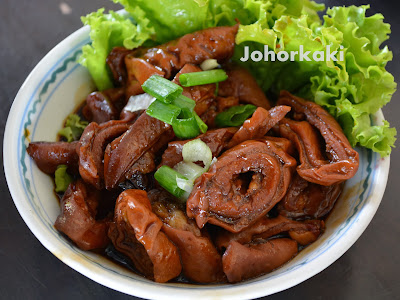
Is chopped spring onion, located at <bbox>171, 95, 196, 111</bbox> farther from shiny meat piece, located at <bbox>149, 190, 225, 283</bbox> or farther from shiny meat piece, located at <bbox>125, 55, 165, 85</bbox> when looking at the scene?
shiny meat piece, located at <bbox>149, 190, 225, 283</bbox>

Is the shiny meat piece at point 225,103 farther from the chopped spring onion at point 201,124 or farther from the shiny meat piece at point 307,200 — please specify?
the shiny meat piece at point 307,200

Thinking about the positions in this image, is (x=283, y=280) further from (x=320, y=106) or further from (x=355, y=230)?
(x=320, y=106)

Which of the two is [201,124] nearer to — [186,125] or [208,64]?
[186,125]

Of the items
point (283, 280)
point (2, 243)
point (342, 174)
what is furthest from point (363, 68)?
point (2, 243)

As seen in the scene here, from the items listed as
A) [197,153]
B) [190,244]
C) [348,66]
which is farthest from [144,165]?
[348,66]

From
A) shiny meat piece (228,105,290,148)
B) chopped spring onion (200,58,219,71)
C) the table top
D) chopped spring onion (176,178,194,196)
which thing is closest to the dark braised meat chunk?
chopped spring onion (200,58,219,71)

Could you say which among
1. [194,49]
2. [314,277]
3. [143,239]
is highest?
[194,49]
